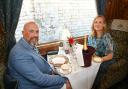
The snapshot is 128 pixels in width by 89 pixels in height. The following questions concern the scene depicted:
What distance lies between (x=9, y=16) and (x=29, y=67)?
29.7 inches

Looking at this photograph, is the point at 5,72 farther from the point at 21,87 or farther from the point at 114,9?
the point at 114,9

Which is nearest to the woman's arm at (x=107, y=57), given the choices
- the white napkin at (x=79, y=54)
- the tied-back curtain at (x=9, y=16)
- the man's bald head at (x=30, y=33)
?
the white napkin at (x=79, y=54)

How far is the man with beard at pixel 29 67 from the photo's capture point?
186 cm

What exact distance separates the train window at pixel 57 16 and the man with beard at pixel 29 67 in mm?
570

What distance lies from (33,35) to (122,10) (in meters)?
2.09

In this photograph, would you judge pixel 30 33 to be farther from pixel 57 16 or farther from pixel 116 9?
pixel 116 9

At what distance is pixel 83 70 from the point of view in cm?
206

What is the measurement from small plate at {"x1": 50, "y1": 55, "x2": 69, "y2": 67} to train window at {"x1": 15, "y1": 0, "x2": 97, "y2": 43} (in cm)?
31

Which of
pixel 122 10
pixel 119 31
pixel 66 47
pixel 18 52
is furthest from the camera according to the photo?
pixel 122 10

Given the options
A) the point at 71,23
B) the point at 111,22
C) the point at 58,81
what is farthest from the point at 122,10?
the point at 58,81

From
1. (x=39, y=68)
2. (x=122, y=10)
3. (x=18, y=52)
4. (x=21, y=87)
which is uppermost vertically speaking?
(x=122, y=10)

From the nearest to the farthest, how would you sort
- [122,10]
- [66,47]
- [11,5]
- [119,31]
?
[11,5]
[66,47]
[119,31]
[122,10]

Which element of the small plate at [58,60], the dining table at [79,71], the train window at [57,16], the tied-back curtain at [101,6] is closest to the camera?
the dining table at [79,71]

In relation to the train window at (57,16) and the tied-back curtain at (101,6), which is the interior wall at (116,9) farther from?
the train window at (57,16)
